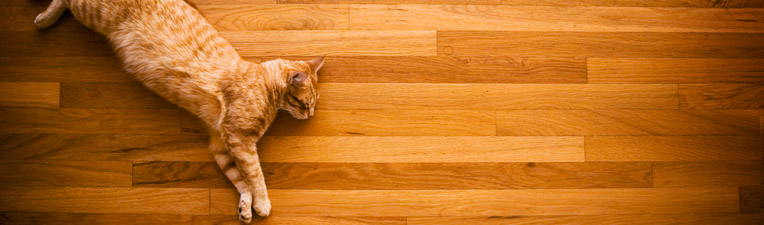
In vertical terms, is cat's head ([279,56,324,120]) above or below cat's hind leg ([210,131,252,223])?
above

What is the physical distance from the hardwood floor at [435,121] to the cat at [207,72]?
131 mm

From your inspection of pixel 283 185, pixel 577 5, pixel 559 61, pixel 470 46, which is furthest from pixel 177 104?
pixel 577 5

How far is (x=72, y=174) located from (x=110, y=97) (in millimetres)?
375

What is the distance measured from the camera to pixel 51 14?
175cm

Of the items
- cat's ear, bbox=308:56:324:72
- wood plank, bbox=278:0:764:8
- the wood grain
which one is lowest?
cat's ear, bbox=308:56:324:72

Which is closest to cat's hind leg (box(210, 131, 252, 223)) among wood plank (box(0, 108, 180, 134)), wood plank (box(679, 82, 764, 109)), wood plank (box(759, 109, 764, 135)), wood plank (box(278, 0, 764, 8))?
wood plank (box(0, 108, 180, 134))

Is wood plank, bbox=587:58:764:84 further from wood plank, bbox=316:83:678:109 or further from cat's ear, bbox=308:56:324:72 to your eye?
cat's ear, bbox=308:56:324:72

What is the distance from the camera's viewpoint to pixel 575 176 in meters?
1.84

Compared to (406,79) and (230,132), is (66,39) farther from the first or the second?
(406,79)

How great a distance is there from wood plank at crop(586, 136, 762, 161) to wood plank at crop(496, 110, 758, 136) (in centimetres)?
3

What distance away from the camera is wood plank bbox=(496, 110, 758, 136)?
1.85m

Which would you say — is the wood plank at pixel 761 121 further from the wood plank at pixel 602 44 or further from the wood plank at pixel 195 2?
the wood plank at pixel 195 2

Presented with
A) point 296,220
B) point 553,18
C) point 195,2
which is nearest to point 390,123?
point 296,220

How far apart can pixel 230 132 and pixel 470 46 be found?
1.12m
